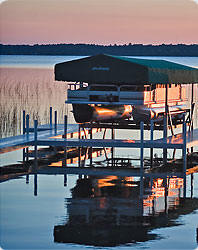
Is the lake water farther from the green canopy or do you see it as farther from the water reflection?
the water reflection

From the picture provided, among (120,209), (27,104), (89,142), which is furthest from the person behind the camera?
(27,104)

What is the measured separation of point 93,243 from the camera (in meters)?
11.9

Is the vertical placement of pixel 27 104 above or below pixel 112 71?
below

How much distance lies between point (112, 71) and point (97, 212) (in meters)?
4.99

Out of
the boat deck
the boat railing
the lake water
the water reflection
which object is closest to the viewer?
the lake water

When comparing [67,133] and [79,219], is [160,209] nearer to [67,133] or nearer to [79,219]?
[79,219]

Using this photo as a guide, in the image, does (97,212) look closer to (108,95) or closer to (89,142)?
(89,142)

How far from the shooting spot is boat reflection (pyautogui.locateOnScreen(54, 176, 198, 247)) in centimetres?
1230

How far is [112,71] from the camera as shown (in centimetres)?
1803

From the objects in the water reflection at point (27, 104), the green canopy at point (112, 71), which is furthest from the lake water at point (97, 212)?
the water reflection at point (27, 104)

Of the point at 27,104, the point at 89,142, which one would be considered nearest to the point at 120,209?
the point at 89,142

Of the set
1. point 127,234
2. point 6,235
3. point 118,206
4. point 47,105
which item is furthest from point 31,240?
point 47,105

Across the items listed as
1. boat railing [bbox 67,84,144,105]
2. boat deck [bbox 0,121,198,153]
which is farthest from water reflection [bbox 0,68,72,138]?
boat deck [bbox 0,121,198,153]

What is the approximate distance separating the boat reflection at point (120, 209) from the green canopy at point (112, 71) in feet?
7.37
